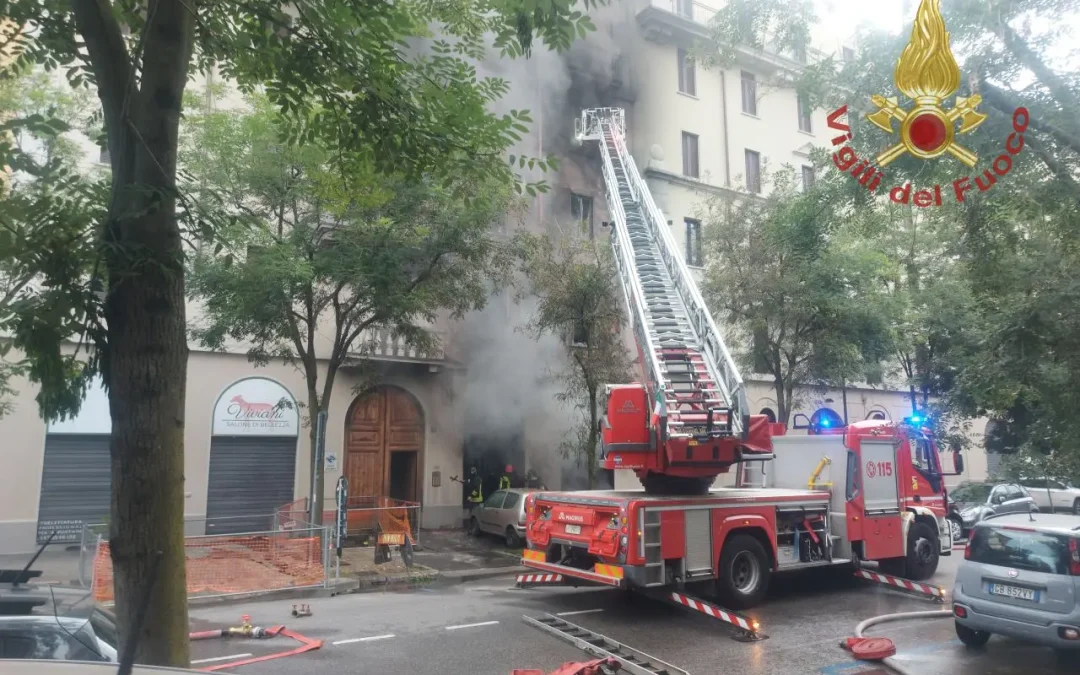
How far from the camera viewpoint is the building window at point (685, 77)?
899 inches

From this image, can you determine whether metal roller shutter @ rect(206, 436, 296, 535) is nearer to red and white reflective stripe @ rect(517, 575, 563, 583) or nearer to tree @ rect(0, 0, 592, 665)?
red and white reflective stripe @ rect(517, 575, 563, 583)

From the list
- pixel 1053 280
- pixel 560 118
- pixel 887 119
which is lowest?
pixel 1053 280

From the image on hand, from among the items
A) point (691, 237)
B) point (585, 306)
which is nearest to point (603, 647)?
point (585, 306)

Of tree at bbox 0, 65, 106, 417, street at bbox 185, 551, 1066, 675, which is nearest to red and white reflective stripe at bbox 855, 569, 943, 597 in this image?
street at bbox 185, 551, 1066, 675

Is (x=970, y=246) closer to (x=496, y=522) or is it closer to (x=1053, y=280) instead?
(x=1053, y=280)

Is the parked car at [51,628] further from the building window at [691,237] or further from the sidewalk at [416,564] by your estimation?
the building window at [691,237]

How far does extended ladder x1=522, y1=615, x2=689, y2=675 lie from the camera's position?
6492 millimetres

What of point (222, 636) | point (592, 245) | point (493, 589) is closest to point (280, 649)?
point (222, 636)

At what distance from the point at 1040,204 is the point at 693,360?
4282mm

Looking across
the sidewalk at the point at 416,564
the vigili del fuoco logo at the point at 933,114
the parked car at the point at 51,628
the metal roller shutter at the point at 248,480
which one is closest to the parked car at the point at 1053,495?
the sidewalk at the point at 416,564

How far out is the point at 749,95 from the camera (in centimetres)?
2433

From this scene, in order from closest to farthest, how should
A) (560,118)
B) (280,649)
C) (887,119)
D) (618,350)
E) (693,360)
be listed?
(280,649) → (887,119) → (693,360) → (618,350) → (560,118)

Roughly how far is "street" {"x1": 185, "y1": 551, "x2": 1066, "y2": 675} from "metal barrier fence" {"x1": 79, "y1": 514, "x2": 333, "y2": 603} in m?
0.66

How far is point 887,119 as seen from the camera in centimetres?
862
